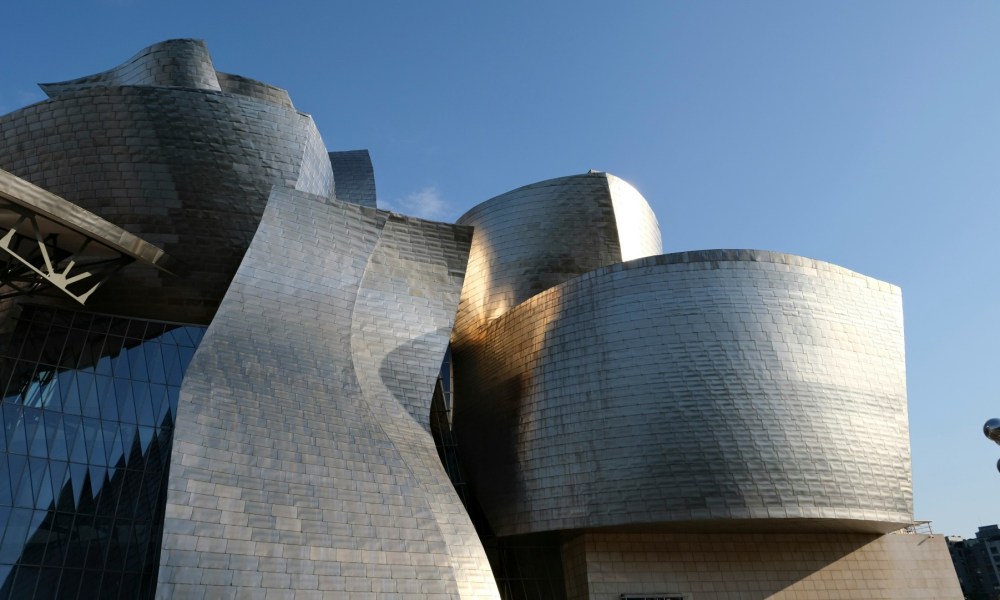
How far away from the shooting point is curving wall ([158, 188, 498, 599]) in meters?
11.2

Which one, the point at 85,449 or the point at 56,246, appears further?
the point at 56,246

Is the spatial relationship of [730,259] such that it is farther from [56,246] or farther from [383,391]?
[56,246]

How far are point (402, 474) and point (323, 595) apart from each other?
2916 mm

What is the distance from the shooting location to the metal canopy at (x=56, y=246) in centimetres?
1319

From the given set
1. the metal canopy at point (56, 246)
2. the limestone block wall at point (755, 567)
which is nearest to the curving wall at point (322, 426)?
the metal canopy at point (56, 246)

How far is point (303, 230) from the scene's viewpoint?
16.8m

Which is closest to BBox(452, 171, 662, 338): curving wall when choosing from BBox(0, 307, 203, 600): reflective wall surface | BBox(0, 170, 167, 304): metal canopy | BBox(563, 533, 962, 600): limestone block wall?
BBox(563, 533, 962, 600): limestone block wall

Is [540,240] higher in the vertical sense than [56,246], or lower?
higher

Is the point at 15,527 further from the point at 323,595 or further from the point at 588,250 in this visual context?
the point at 588,250

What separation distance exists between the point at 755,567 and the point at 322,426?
12.1 meters

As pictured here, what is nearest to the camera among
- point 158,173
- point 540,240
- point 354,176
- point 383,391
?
point 383,391

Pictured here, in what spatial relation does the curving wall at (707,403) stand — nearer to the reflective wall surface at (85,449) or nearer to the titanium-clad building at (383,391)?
the titanium-clad building at (383,391)

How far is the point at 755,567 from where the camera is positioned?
18.2 meters

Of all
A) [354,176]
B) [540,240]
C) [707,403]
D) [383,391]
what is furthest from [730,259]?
[354,176]
